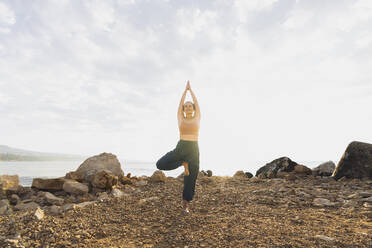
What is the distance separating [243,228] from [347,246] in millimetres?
1903

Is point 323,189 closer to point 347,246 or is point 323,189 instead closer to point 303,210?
point 303,210

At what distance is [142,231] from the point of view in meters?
5.81

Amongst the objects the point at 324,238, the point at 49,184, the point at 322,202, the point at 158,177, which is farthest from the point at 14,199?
the point at 322,202

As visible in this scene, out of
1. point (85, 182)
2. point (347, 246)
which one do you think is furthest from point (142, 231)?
point (85, 182)

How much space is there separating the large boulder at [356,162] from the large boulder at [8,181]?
12.9 meters

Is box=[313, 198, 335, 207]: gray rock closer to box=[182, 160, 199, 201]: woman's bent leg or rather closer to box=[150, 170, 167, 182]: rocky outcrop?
box=[182, 160, 199, 201]: woman's bent leg

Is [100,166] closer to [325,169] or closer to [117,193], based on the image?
[117,193]

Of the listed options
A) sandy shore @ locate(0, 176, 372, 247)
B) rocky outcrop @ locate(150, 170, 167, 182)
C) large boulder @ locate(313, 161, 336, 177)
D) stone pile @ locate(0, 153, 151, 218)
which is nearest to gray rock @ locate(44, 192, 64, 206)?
stone pile @ locate(0, 153, 151, 218)

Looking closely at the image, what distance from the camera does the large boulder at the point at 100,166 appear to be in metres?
10.2

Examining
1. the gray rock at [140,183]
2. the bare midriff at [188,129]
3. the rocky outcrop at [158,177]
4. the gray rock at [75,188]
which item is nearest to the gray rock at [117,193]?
the gray rock at [75,188]

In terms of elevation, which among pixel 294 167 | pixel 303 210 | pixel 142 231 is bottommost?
pixel 142 231

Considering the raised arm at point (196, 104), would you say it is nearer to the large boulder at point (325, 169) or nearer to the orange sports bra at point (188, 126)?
the orange sports bra at point (188, 126)

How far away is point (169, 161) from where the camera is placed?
696 cm

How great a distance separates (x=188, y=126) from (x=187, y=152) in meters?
0.68
